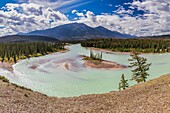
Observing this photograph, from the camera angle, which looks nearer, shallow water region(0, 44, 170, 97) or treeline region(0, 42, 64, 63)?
shallow water region(0, 44, 170, 97)

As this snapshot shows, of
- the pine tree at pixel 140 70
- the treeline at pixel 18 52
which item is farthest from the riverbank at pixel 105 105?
the treeline at pixel 18 52

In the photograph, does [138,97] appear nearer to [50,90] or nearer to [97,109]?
[97,109]

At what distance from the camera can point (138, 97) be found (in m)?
25.5

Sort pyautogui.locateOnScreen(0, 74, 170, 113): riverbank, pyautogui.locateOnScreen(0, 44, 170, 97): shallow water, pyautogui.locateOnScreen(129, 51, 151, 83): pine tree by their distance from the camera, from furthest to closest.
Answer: pyautogui.locateOnScreen(0, 44, 170, 97): shallow water
pyautogui.locateOnScreen(129, 51, 151, 83): pine tree
pyautogui.locateOnScreen(0, 74, 170, 113): riverbank

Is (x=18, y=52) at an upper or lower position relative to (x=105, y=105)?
lower

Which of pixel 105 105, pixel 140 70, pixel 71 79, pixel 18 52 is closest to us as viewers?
pixel 105 105

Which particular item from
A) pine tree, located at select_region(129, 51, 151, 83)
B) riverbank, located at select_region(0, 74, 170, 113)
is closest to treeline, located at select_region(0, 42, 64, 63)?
pine tree, located at select_region(129, 51, 151, 83)

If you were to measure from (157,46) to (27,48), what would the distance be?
106 meters

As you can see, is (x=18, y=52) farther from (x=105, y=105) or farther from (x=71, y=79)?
(x=105, y=105)

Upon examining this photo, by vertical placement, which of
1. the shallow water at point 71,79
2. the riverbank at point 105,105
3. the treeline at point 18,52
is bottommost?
the shallow water at point 71,79

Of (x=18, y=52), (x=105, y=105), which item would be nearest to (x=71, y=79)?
(x=105, y=105)

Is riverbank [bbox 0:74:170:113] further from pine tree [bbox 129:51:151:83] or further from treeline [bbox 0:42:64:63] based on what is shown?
treeline [bbox 0:42:64:63]

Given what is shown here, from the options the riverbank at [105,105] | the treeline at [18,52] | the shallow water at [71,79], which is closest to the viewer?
the riverbank at [105,105]

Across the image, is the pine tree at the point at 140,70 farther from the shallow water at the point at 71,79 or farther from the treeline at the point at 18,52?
the treeline at the point at 18,52
